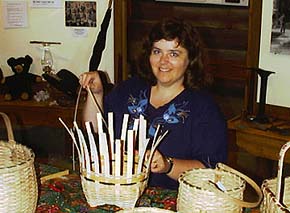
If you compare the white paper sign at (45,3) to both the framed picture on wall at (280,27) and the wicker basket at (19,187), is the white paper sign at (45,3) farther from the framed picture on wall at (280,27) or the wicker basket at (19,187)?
the wicker basket at (19,187)

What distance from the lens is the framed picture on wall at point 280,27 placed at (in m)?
3.18

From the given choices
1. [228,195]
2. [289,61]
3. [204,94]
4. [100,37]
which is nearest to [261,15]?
[289,61]

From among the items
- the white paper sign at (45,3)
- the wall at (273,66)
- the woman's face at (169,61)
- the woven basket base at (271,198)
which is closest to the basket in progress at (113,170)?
the woven basket base at (271,198)

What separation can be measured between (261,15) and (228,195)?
2195 millimetres

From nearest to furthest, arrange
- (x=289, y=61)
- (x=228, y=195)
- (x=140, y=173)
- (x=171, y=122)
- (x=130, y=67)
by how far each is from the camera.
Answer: (x=228, y=195) → (x=140, y=173) → (x=171, y=122) → (x=289, y=61) → (x=130, y=67)

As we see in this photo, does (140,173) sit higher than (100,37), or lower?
lower

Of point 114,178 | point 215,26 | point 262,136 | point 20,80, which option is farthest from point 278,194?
point 215,26

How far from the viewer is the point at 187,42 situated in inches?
81.4

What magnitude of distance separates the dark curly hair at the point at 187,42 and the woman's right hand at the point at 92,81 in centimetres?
25

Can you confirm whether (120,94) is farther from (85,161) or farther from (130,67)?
(130,67)

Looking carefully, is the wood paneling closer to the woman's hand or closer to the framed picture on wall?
the framed picture on wall

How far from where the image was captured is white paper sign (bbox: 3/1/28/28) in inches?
151

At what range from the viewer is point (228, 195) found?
129 centimetres

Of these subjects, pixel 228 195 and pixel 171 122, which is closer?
pixel 228 195
